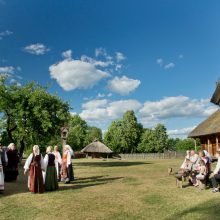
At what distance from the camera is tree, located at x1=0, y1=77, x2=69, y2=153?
31.4 metres

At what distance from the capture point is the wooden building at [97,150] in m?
69.1

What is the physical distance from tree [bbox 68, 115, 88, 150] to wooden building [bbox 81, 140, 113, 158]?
81.4 ft

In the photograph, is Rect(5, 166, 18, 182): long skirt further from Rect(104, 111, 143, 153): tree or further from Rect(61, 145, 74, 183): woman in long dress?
Rect(104, 111, 143, 153): tree

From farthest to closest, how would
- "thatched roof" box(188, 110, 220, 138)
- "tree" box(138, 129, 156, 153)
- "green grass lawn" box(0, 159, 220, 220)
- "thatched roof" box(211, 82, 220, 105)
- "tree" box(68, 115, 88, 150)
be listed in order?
"tree" box(68, 115, 88, 150), "tree" box(138, 129, 156, 153), "thatched roof" box(188, 110, 220, 138), "thatched roof" box(211, 82, 220, 105), "green grass lawn" box(0, 159, 220, 220)

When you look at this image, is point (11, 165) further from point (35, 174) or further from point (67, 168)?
point (35, 174)

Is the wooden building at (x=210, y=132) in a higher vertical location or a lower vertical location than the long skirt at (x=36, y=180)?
higher

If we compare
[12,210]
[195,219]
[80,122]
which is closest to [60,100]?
[12,210]

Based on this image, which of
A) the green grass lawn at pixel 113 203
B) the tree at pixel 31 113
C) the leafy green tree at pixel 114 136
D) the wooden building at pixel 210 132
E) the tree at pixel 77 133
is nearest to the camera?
the green grass lawn at pixel 113 203

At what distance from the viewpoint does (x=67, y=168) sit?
17.5m

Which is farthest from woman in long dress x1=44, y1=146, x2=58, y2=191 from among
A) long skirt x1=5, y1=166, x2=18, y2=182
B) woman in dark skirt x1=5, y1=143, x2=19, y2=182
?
long skirt x1=5, y1=166, x2=18, y2=182

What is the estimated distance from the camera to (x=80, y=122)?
107m

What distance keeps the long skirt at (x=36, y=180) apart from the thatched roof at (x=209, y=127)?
2353 cm

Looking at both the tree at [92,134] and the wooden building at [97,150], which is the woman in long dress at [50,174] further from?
the tree at [92,134]

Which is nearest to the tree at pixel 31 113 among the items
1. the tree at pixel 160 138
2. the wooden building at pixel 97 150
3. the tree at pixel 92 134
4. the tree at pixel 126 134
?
the wooden building at pixel 97 150
